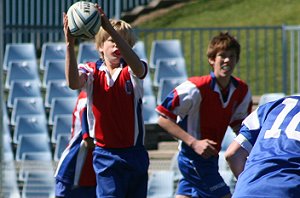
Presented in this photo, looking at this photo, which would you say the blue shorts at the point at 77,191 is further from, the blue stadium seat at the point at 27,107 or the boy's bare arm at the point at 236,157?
the blue stadium seat at the point at 27,107

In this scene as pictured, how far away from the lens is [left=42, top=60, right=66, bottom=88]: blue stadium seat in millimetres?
14211

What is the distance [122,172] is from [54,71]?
6.66 metres

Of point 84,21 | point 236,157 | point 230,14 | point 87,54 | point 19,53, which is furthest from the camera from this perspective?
point 230,14

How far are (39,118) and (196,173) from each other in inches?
213

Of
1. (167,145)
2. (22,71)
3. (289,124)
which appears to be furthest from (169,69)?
(289,124)

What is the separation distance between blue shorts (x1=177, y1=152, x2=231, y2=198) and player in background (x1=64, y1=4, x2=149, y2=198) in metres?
0.88

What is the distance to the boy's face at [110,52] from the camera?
776 centimetres

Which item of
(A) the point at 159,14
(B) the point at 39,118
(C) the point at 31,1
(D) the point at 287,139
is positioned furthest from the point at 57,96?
(D) the point at 287,139

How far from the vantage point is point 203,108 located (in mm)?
8648

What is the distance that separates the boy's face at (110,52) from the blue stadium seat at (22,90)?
20.6 feet

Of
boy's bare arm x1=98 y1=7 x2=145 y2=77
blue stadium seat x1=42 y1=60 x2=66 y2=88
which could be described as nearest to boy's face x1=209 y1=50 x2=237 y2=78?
boy's bare arm x1=98 y1=7 x2=145 y2=77

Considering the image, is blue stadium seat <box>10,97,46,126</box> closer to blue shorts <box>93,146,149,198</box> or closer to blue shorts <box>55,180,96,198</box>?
blue shorts <box>55,180,96,198</box>

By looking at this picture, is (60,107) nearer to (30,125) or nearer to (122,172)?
(30,125)

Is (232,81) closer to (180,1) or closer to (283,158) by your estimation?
(283,158)
